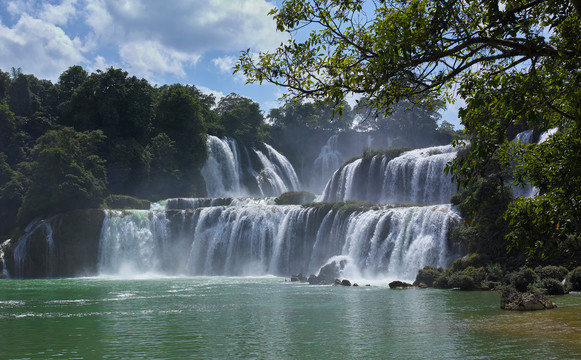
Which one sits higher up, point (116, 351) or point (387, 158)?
point (387, 158)

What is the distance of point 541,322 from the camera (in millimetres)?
13375

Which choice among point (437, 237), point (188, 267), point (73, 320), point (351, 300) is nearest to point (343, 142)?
point (188, 267)

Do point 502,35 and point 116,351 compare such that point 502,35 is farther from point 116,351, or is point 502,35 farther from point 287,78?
point 116,351

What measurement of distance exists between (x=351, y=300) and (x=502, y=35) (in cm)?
1445

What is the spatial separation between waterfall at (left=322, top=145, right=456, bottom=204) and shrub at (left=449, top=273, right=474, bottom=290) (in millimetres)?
13160

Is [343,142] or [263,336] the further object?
[343,142]

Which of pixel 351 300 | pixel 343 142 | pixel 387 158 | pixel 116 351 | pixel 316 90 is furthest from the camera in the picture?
pixel 343 142

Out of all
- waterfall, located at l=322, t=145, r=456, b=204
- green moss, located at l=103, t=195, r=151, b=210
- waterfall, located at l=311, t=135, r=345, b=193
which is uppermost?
waterfall, located at l=311, t=135, r=345, b=193

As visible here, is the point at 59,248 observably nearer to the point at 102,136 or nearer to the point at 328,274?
the point at 102,136

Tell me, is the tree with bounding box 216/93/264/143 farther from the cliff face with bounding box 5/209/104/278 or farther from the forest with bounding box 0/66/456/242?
the cliff face with bounding box 5/209/104/278

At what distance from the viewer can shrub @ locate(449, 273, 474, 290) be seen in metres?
22.6

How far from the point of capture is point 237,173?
60.4m

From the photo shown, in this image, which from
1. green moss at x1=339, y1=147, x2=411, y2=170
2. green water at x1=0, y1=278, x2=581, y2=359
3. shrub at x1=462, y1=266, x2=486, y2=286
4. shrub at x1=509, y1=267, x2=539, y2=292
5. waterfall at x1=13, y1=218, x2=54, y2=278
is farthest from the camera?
green moss at x1=339, y1=147, x2=411, y2=170

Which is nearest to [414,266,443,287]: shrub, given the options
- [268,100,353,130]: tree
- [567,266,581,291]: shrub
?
[567,266,581,291]: shrub
